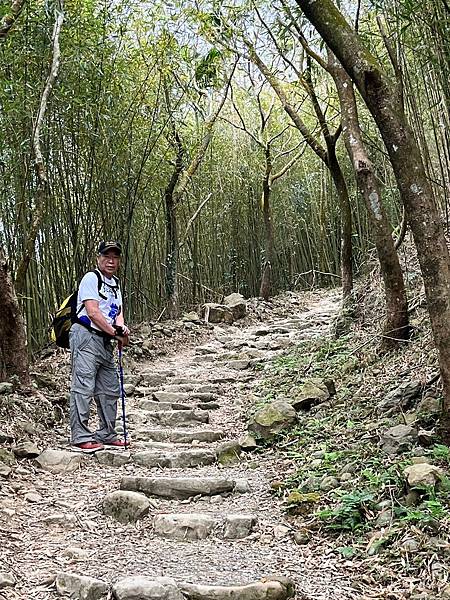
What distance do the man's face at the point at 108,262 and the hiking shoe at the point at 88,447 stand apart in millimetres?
1072

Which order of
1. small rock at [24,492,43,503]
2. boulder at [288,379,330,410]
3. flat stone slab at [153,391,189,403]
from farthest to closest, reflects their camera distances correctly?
flat stone slab at [153,391,189,403] → boulder at [288,379,330,410] → small rock at [24,492,43,503]

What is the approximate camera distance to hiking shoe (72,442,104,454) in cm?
391

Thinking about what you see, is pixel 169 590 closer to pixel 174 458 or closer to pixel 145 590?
pixel 145 590

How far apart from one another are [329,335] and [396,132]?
3569 mm

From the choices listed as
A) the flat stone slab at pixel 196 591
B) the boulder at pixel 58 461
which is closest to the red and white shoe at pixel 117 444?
the boulder at pixel 58 461

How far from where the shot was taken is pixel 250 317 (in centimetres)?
950

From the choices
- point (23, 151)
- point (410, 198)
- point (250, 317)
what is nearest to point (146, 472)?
point (410, 198)

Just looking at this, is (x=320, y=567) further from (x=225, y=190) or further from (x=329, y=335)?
(x=225, y=190)

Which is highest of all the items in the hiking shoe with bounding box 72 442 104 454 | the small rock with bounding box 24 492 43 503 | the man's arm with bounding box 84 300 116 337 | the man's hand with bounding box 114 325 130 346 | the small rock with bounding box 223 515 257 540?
the man's arm with bounding box 84 300 116 337

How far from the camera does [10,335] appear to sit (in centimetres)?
432

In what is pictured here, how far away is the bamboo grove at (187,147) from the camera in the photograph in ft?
15.3

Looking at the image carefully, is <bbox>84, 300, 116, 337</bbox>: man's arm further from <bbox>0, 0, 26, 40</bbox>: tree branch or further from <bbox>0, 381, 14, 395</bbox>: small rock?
<bbox>0, 0, 26, 40</bbox>: tree branch

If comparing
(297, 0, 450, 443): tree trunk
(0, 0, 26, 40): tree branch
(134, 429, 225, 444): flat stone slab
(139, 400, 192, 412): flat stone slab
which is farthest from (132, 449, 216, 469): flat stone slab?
(0, 0, 26, 40): tree branch

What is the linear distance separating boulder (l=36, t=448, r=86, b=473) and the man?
0.25 m
